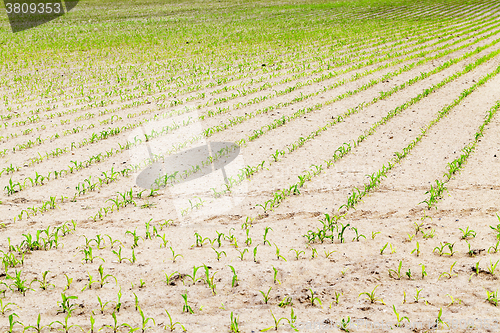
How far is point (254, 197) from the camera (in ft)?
20.2

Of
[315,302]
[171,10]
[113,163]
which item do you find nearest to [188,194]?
[113,163]

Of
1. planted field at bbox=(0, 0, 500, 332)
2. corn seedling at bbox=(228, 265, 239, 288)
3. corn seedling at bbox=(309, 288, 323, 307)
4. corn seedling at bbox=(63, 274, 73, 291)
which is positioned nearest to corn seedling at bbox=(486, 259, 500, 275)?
planted field at bbox=(0, 0, 500, 332)

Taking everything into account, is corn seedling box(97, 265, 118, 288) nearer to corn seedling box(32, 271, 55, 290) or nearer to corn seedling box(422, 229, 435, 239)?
corn seedling box(32, 271, 55, 290)

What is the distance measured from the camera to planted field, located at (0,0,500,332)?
12.5 ft

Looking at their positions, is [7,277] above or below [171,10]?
below

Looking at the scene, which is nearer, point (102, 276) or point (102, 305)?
point (102, 305)

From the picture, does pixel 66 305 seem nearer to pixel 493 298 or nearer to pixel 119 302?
pixel 119 302

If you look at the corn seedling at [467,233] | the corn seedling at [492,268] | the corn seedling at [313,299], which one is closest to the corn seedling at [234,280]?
the corn seedling at [313,299]

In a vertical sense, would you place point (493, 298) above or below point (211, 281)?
below

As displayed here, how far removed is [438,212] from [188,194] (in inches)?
131

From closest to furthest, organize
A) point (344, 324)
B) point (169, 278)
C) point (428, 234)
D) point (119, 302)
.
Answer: point (344, 324) < point (119, 302) < point (169, 278) < point (428, 234)

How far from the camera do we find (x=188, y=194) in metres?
6.35

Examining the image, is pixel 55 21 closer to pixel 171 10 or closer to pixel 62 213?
pixel 171 10

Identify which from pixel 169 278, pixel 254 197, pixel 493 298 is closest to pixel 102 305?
pixel 169 278
